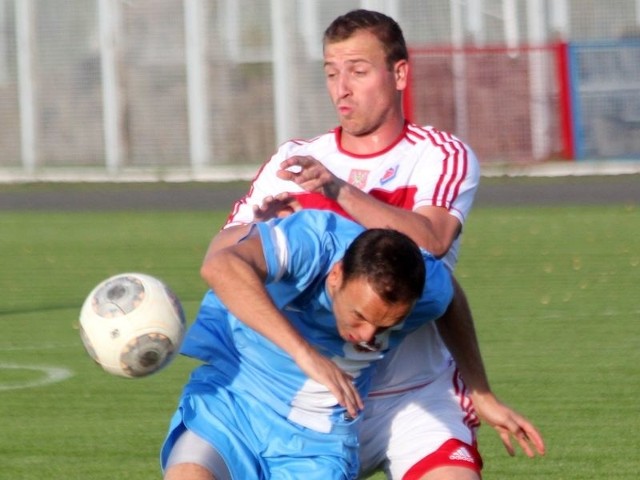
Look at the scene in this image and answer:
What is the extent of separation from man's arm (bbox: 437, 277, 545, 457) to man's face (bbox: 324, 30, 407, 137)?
2.02 feet

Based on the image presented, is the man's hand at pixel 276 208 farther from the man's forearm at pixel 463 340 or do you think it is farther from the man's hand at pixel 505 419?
the man's hand at pixel 505 419

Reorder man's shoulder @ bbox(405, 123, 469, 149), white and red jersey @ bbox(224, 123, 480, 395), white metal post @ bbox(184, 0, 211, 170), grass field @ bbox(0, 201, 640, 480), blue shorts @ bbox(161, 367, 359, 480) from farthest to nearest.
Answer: white metal post @ bbox(184, 0, 211, 170) → grass field @ bbox(0, 201, 640, 480) → man's shoulder @ bbox(405, 123, 469, 149) → white and red jersey @ bbox(224, 123, 480, 395) → blue shorts @ bbox(161, 367, 359, 480)

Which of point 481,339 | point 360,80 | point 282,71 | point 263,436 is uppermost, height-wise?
point 360,80

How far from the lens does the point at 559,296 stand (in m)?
12.6

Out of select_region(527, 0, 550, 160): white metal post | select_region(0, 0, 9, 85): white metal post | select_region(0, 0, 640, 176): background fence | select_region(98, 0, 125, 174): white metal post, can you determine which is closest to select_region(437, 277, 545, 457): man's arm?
select_region(0, 0, 640, 176): background fence

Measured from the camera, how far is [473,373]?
5.11 meters

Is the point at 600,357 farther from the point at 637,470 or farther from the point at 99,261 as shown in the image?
the point at 99,261

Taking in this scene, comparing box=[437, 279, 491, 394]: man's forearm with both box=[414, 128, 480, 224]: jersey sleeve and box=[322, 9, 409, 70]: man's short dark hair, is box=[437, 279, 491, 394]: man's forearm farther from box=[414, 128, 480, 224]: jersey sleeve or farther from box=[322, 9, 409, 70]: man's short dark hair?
box=[322, 9, 409, 70]: man's short dark hair

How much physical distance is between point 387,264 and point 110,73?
2340 cm

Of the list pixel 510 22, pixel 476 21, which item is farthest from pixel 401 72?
pixel 476 21

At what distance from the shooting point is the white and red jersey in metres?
5.10

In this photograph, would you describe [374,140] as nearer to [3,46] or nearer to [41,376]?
[41,376]

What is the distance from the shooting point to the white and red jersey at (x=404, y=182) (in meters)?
5.10

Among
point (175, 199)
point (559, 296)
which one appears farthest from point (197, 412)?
point (175, 199)
